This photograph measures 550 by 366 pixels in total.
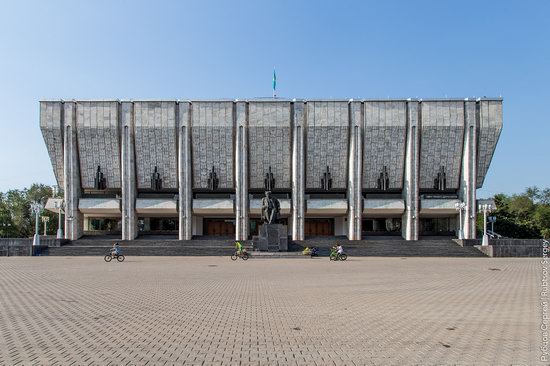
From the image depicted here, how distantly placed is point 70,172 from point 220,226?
62.7 feet

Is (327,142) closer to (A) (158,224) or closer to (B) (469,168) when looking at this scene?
(B) (469,168)

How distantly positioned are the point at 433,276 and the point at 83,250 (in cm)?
2942

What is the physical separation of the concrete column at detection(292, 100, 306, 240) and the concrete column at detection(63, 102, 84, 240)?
2439 cm

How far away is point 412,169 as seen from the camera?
48281 mm

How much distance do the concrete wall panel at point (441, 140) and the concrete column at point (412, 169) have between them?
1.01m

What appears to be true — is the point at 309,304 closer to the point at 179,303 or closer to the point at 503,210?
the point at 179,303

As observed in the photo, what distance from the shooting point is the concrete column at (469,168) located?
155 feet

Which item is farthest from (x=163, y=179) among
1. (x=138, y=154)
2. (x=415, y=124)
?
(x=415, y=124)

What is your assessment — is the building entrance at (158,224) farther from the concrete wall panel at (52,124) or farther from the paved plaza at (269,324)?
the paved plaza at (269,324)

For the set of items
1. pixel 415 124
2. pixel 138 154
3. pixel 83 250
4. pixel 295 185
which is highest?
pixel 415 124

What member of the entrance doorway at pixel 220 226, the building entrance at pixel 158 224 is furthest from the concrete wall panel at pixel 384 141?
the building entrance at pixel 158 224

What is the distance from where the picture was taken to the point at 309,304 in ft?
36.3

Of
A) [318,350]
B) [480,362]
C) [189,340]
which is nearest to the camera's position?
[480,362]

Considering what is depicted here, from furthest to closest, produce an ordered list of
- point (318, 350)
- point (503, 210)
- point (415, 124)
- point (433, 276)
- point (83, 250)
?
1. point (503, 210)
2. point (415, 124)
3. point (83, 250)
4. point (433, 276)
5. point (318, 350)
